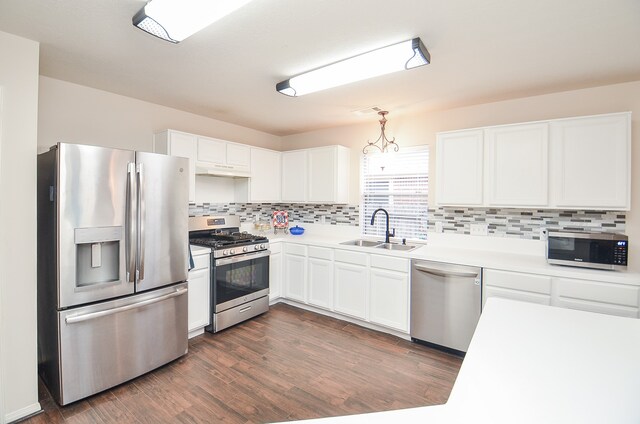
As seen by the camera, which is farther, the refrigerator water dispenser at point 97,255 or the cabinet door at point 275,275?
the cabinet door at point 275,275

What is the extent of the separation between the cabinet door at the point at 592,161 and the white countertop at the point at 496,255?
541 mm

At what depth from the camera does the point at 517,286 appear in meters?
2.56

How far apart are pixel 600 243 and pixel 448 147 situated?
4.78ft

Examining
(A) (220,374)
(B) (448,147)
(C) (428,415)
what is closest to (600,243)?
(B) (448,147)

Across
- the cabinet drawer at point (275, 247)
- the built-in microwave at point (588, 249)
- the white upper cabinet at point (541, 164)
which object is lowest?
the cabinet drawer at point (275, 247)

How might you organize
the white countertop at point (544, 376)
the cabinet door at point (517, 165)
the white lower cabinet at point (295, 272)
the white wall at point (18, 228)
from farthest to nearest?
the white lower cabinet at point (295, 272), the cabinet door at point (517, 165), the white wall at point (18, 228), the white countertop at point (544, 376)

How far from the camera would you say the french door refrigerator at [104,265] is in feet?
6.70

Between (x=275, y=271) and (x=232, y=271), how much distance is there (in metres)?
0.74

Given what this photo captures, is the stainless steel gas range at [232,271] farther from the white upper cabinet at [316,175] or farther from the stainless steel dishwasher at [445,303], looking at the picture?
the stainless steel dishwasher at [445,303]

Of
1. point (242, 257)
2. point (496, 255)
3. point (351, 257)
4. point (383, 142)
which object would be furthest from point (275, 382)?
point (383, 142)

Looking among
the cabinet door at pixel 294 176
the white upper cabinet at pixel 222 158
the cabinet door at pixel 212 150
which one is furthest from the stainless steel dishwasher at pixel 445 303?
the cabinet door at pixel 212 150

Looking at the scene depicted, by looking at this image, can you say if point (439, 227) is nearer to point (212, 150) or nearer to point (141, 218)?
point (212, 150)

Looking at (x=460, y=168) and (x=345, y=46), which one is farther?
(x=460, y=168)

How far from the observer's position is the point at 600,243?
2.35 meters
